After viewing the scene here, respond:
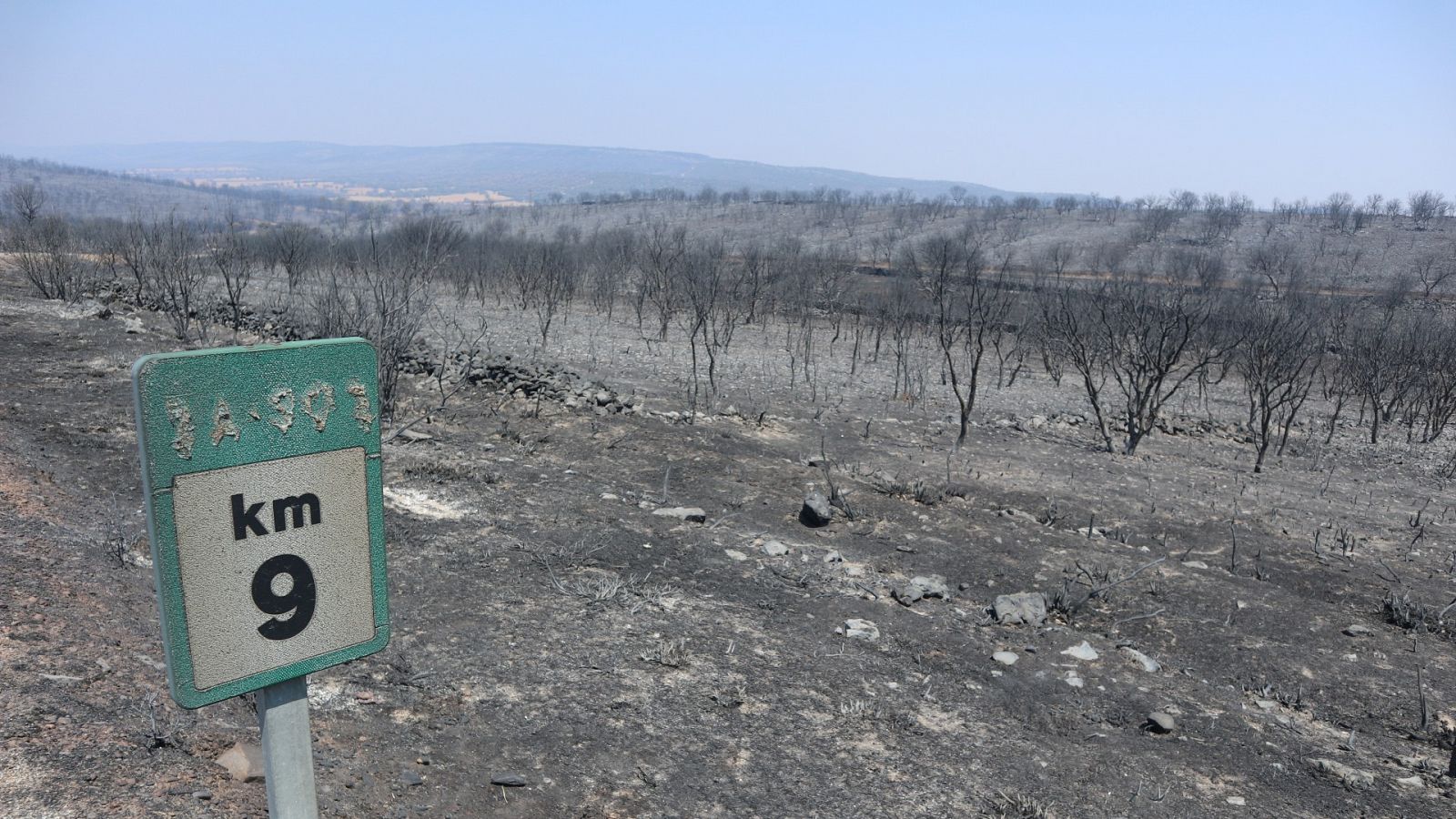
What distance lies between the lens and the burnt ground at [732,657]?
3.38 m

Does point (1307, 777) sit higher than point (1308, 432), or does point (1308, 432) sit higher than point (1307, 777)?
point (1307, 777)

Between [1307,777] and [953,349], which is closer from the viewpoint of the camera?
[1307,777]

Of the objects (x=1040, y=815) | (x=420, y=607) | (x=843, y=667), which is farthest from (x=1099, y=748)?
(x=420, y=607)

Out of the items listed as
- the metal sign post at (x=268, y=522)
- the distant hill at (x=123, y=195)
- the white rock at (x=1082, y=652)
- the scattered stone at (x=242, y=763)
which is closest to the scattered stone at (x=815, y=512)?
the white rock at (x=1082, y=652)

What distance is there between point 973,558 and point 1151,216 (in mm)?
72178

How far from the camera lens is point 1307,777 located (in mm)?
4121

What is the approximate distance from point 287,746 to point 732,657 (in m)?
3.45

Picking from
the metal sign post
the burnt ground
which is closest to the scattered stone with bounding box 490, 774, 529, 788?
the burnt ground

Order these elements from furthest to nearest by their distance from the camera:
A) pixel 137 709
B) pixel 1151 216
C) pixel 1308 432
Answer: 1. pixel 1151 216
2. pixel 1308 432
3. pixel 137 709

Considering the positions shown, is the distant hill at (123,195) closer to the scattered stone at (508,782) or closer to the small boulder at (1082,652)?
the scattered stone at (508,782)

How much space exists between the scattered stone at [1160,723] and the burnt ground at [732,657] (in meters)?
0.06

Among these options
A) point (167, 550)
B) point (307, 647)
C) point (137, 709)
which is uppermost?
point (167, 550)

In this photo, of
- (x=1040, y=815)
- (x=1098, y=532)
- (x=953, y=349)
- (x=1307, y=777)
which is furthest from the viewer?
(x=953, y=349)

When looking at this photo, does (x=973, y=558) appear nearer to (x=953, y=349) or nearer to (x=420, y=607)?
(x=420, y=607)
